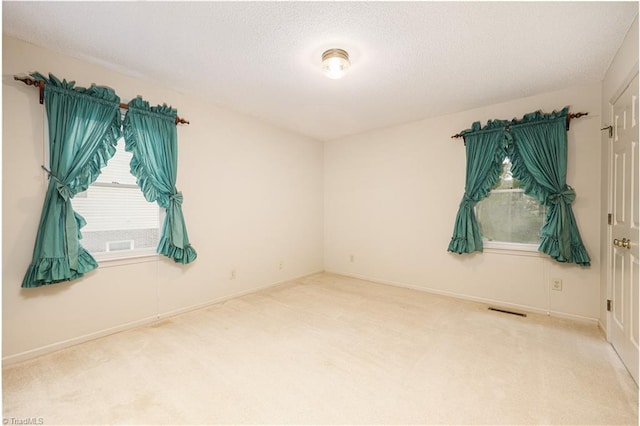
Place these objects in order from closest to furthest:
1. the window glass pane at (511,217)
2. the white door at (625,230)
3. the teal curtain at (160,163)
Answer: the white door at (625,230) → the teal curtain at (160,163) → the window glass pane at (511,217)

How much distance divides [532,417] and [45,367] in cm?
333

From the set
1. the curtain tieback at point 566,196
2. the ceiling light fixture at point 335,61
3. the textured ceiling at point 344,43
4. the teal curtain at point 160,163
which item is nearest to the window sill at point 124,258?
the teal curtain at point 160,163

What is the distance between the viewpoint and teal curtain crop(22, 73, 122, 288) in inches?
88.7

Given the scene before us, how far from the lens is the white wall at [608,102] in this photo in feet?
A: 6.83

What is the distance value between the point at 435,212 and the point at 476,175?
715 millimetres

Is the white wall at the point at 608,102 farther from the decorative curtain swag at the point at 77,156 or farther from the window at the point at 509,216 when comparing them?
the decorative curtain swag at the point at 77,156

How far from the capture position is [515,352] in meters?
2.34

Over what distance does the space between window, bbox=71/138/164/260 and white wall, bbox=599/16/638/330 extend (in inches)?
167

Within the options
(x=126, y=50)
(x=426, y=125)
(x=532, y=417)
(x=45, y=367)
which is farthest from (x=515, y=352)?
(x=126, y=50)

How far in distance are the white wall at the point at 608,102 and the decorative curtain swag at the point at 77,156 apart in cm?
401

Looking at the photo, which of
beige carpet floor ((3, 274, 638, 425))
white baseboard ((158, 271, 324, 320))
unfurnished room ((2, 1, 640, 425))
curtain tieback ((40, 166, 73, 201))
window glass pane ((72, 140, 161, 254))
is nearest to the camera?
beige carpet floor ((3, 274, 638, 425))

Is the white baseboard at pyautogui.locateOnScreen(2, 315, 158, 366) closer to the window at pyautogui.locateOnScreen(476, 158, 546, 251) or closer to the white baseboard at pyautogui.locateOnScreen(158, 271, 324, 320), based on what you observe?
the white baseboard at pyautogui.locateOnScreen(158, 271, 324, 320)

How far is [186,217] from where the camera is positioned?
323 centimetres

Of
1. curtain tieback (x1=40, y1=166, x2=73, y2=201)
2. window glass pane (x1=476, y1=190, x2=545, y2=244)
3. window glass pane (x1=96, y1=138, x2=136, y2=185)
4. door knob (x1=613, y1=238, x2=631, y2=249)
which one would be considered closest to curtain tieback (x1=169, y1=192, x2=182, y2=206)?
window glass pane (x1=96, y1=138, x2=136, y2=185)
